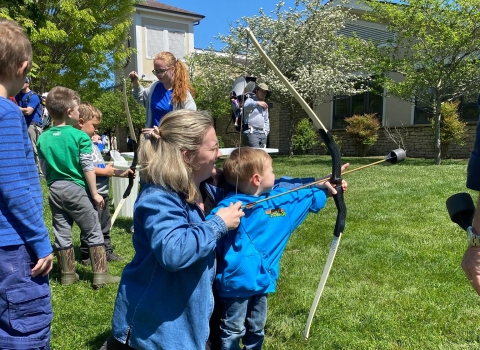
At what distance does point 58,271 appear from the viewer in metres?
4.18

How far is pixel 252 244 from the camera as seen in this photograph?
2.21 meters

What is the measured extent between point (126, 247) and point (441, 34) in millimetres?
10991

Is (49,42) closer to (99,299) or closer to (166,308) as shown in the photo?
(99,299)

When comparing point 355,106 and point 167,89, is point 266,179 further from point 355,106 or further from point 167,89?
point 355,106

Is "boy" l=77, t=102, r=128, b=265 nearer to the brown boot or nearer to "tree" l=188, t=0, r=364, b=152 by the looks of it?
the brown boot

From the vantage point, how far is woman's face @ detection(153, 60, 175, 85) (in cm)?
411

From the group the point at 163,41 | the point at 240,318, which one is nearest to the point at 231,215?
the point at 240,318

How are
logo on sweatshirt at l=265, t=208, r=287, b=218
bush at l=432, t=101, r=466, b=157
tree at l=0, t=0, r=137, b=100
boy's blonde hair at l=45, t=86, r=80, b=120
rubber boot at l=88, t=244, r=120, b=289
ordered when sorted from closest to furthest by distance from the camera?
logo on sweatshirt at l=265, t=208, r=287, b=218 < boy's blonde hair at l=45, t=86, r=80, b=120 < rubber boot at l=88, t=244, r=120, b=289 < tree at l=0, t=0, r=137, b=100 < bush at l=432, t=101, r=466, b=157

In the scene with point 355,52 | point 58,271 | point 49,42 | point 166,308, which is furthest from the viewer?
point 355,52

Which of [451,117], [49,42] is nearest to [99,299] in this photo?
[49,42]

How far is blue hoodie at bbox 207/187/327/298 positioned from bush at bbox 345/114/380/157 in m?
16.1

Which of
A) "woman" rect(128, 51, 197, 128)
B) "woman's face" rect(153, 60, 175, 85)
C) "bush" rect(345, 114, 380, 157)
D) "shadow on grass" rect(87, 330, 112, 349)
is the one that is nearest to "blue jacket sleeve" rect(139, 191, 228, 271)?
"shadow on grass" rect(87, 330, 112, 349)

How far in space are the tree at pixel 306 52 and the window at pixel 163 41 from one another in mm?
13453

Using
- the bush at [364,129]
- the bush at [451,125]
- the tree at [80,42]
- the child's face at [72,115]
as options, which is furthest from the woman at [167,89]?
the bush at [364,129]
